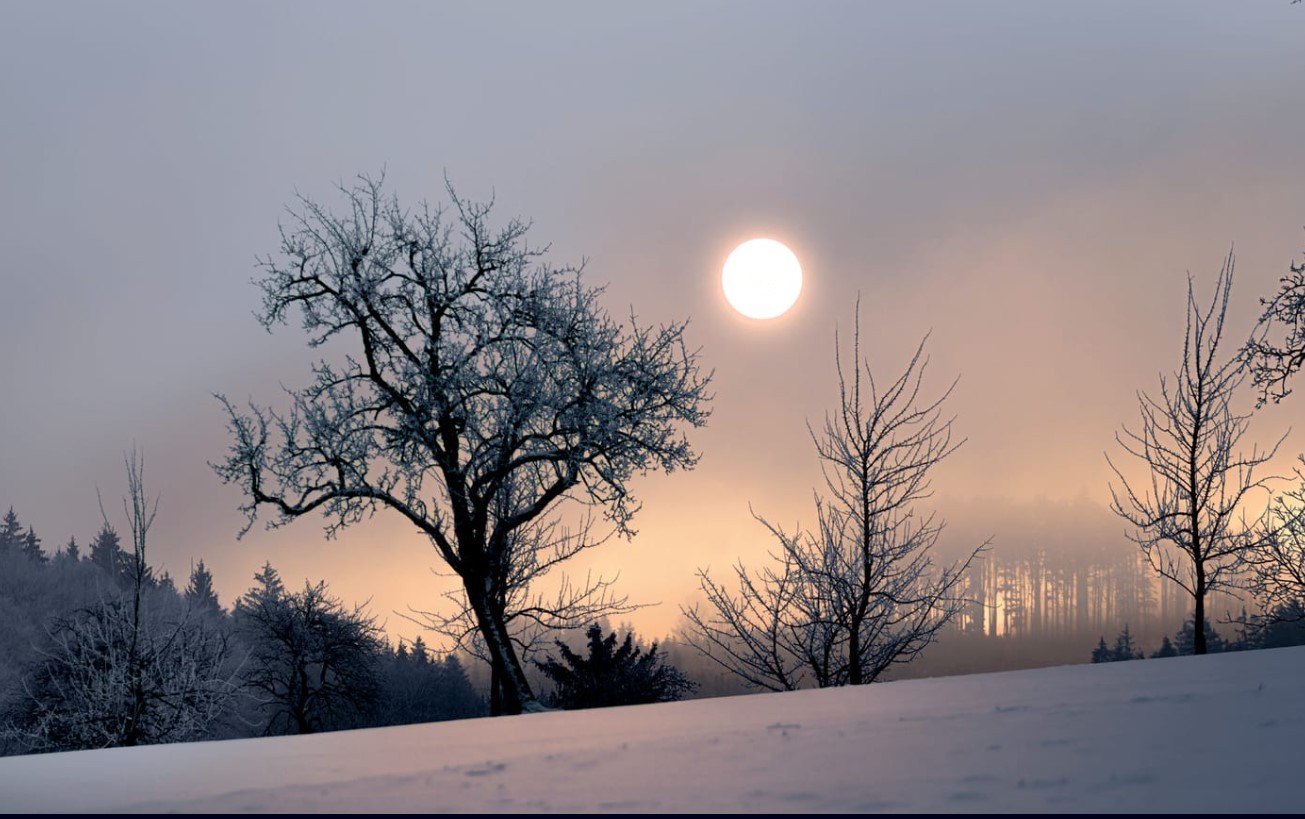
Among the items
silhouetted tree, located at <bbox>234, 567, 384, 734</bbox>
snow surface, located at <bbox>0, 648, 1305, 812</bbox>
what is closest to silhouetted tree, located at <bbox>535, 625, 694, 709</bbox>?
silhouetted tree, located at <bbox>234, 567, 384, 734</bbox>

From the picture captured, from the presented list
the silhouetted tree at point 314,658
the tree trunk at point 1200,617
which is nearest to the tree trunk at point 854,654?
the tree trunk at point 1200,617

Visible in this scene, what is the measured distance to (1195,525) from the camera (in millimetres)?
16984

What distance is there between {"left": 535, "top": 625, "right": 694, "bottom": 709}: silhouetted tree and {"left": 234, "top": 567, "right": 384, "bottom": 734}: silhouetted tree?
7.23 meters

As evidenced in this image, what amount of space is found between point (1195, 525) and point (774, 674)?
6995 millimetres

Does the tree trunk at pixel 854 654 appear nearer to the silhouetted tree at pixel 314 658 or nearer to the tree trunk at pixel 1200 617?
the tree trunk at pixel 1200 617

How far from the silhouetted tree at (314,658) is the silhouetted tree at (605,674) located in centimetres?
723

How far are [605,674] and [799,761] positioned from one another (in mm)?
37773

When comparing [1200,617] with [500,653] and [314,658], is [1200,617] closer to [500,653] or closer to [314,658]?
[500,653]

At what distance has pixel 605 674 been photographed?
132 ft

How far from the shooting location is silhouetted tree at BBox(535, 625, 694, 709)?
3809 centimetres

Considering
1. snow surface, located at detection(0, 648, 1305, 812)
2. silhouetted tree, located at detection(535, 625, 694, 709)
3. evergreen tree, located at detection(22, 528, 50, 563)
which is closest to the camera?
snow surface, located at detection(0, 648, 1305, 812)

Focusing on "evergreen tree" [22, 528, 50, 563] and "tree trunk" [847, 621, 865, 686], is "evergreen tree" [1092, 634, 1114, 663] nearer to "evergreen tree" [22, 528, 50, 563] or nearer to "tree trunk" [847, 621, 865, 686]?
"tree trunk" [847, 621, 865, 686]

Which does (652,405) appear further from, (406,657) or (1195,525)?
(406,657)

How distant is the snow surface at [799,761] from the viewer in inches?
121
